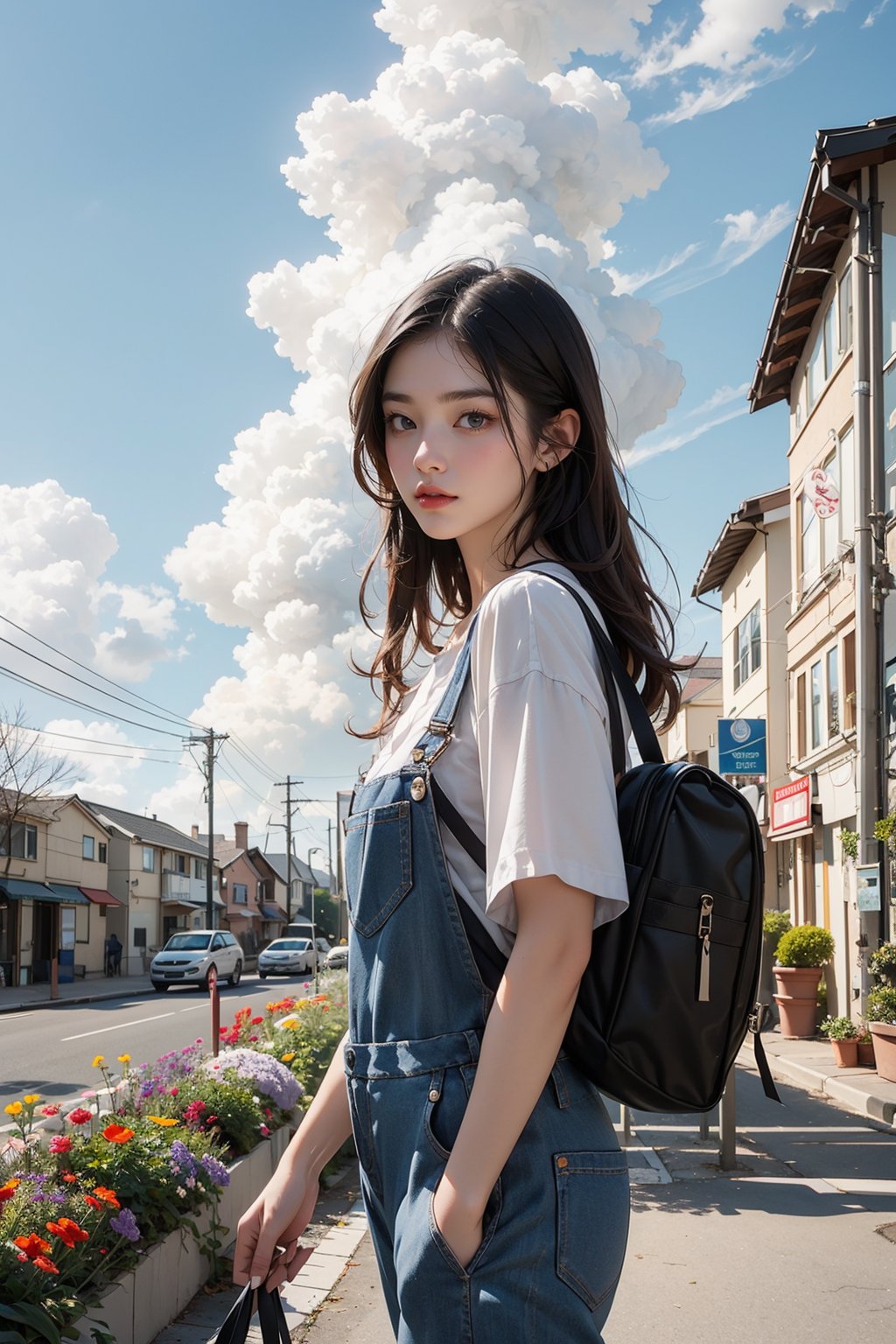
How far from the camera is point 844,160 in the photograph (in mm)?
15641

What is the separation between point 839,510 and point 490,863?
699 inches

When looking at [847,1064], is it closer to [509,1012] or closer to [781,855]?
[781,855]

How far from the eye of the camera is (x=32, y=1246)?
3051mm

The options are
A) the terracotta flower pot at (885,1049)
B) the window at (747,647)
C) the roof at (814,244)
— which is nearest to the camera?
the terracotta flower pot at (885,1049)

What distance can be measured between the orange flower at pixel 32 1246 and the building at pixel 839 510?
39.5 ft

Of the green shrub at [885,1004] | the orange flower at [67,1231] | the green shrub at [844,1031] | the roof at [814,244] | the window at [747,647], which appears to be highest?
the roof at [814,244]

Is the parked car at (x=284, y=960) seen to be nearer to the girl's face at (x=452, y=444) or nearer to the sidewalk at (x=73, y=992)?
the sidewalk at (x=73, y=992)

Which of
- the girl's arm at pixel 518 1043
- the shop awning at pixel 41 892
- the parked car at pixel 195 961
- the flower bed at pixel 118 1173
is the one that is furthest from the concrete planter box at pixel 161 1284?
the shop awning at pixel 41 892

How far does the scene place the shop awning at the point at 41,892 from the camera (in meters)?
38.1

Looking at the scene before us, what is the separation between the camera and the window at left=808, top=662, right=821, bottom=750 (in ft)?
65.7

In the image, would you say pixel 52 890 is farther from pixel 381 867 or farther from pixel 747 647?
pixel 381 867

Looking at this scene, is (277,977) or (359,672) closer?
(359,672)

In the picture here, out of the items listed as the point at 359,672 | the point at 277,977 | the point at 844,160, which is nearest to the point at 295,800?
the point at 277,977

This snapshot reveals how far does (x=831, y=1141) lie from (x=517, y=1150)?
28.4 feet
